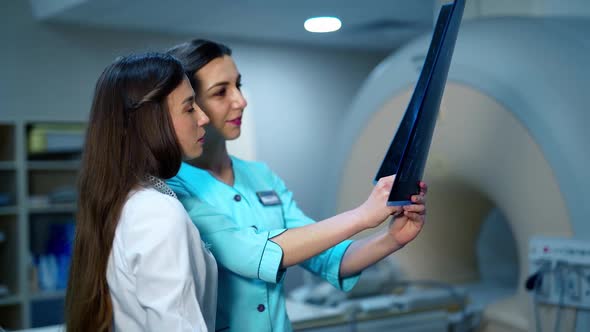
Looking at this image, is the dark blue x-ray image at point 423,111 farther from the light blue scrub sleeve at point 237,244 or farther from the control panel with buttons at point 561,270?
Answer: the control panel with buttons at point 561,270

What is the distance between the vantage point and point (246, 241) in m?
1.10

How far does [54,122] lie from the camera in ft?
10.7

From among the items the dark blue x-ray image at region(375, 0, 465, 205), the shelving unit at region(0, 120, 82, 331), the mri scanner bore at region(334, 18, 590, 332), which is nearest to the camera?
the dark blue x-ray image at region(375, 0, 465, 205)

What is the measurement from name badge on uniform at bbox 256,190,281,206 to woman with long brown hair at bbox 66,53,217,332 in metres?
0.30

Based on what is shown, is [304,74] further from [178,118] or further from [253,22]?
[178,118]

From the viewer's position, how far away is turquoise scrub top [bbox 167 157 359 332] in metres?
1.10

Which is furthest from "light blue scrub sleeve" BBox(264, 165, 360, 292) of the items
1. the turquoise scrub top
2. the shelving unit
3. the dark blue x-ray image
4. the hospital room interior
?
the shelving unit

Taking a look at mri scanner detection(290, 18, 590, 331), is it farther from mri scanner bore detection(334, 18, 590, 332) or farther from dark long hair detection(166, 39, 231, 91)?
dark long hair detection(166, 39, 231, 91)

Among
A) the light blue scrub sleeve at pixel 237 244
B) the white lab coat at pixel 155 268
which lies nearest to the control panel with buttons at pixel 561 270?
the light blue scrub sleeve at pixel 237 244

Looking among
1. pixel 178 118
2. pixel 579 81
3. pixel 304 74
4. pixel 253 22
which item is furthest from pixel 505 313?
pixel 304 74

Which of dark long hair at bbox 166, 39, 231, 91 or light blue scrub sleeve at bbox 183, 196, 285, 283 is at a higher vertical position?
dark long hair at bbox 166, 39, 231, 91

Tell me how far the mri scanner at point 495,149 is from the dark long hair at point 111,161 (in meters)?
1.20

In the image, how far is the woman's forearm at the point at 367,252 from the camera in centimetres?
122

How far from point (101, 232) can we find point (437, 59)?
1.92 feet
